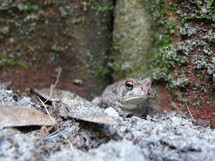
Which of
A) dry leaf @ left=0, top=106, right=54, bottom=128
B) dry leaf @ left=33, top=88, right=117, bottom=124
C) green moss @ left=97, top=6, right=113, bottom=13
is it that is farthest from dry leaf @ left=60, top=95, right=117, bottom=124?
green moss @ left=97, top=6, right=113, bottom=13

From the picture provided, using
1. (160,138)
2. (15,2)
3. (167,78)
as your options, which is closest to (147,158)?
(160,138)

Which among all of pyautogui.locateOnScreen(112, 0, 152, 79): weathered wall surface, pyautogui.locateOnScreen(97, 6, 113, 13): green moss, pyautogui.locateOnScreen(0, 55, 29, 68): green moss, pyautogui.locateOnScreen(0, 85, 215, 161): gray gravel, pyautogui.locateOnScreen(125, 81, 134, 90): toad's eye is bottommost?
pyautogui.locateOnScreen(0, 85, 215, 161): gray gravel

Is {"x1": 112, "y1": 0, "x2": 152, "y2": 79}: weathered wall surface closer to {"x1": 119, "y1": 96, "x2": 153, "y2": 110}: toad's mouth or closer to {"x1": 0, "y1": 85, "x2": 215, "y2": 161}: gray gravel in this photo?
{"x1": 119, "y1": 96, "x2": 153, "y2": 110}: toad's mouth

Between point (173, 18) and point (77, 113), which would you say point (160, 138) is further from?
point (173, 18)

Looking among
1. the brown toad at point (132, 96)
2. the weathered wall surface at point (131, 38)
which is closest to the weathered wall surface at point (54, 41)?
the weathered wall surface at point (131, 38)

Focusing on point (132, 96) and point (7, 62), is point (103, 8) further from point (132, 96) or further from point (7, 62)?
point (7, 62)

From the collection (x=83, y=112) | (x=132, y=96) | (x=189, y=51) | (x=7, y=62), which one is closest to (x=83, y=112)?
(x=83, y=112)
